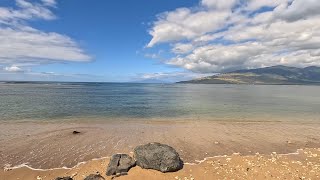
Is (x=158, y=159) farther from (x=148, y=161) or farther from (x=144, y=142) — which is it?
(x=144, y=142)

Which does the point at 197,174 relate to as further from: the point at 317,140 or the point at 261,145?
the point at 317,140

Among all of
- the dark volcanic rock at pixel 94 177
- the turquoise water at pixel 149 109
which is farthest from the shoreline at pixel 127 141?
the turquoise water at pixel 149 109

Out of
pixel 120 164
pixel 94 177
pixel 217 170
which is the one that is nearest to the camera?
pixel 94 177

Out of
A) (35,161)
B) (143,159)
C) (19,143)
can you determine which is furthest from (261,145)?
(19,143)

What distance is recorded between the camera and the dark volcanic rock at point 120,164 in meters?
17.9

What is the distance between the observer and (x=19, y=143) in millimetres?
26812

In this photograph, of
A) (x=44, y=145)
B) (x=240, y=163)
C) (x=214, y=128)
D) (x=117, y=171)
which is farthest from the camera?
(x=214, y=128)

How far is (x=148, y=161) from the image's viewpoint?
18.5 m

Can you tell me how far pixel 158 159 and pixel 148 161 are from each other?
72 cm

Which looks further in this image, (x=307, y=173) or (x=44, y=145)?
(x=44, y=145)

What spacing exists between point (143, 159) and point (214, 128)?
2008 centimetres

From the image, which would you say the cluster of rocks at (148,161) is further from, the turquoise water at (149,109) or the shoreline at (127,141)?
the turquoise water at (149,109)

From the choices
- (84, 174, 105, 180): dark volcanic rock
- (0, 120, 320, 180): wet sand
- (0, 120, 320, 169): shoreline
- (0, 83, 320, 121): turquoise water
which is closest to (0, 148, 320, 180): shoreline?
(0, 120, 320, 180): wet sand

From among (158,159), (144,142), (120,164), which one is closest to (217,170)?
(158,159)
